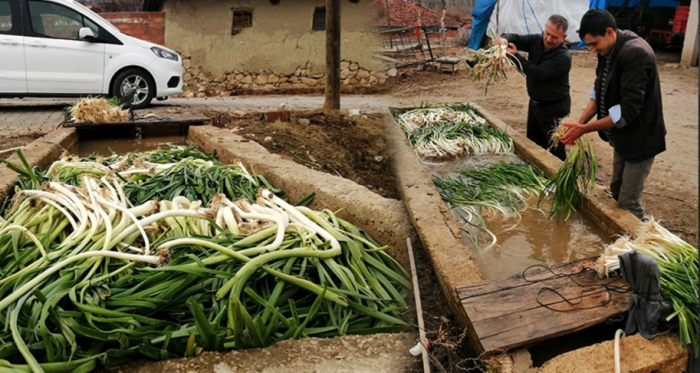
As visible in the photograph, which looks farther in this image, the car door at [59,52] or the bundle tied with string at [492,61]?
the car door at [59,52]

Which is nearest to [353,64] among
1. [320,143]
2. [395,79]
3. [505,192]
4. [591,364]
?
[395,79]

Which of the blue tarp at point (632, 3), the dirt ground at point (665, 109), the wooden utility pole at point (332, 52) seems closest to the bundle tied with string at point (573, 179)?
the dirt ground at point (665, 109)

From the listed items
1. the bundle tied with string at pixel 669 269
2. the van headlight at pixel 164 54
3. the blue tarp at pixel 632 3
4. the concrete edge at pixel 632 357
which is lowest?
the concrete edge at pixel 632 357

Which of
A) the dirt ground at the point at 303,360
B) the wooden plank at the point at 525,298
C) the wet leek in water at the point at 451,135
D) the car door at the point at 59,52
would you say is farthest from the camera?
the car door at the point at 59,52

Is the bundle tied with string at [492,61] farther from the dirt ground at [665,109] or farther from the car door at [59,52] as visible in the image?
the car door at [59,52]

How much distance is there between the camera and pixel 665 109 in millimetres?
9688

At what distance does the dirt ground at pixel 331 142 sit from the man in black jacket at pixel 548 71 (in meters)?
1.60

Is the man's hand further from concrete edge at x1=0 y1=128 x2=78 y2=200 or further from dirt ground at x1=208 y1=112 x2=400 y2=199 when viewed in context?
concrete edge at x1=0 y1=128 x2=78 y2=200

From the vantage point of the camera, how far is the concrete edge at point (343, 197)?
3414 millimetres

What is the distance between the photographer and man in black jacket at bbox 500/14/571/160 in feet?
18.1

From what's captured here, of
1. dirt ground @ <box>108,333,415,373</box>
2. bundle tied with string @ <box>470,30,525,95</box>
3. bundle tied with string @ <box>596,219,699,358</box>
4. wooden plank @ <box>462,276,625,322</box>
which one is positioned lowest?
dirt ground @ <box>108,333,415,373</box>

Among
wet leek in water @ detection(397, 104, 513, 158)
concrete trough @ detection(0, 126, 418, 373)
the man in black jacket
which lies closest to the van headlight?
concrete trough @ detection(0, 126, 418, 373)

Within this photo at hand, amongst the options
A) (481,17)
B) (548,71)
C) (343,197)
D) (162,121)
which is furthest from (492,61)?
(481,17)

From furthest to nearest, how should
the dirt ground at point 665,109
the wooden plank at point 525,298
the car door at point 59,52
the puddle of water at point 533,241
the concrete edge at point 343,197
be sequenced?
1. the car door at point 59,52
2. the dirt ground at point 665,109
3. the puddle of water at point 533,241
4. the concrete edge at point 343,197
5. the wooden plank at point 525,298
